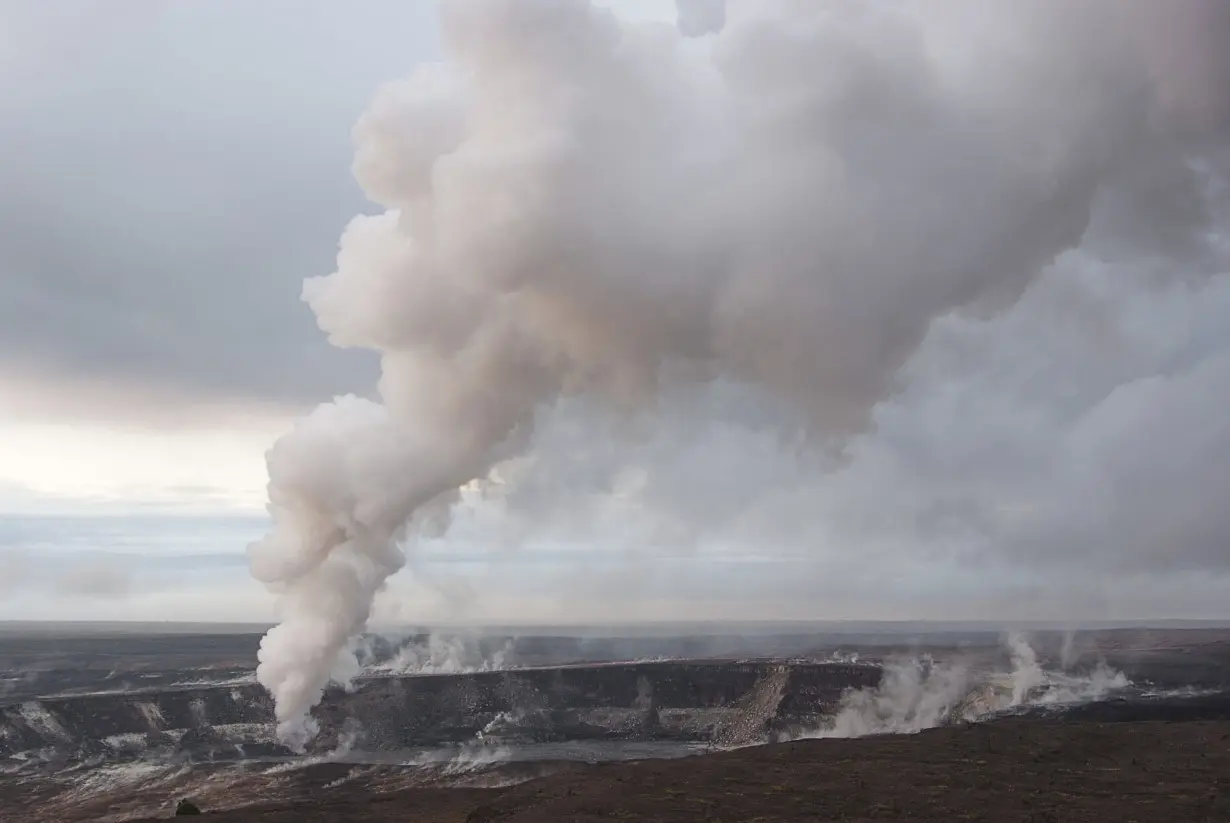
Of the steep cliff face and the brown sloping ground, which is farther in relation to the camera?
the steep cliff face

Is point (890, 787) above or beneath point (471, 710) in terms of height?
A: above

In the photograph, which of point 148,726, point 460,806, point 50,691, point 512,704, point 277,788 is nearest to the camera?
point 460,806

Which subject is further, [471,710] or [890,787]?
[471,710]

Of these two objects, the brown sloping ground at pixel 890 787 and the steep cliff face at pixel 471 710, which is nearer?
the brown sloping ground at pixel 890 787

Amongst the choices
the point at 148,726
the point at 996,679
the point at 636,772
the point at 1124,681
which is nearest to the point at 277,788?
the point at 636,772

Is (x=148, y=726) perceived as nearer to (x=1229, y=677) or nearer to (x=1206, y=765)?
(x=1206, y=765)
